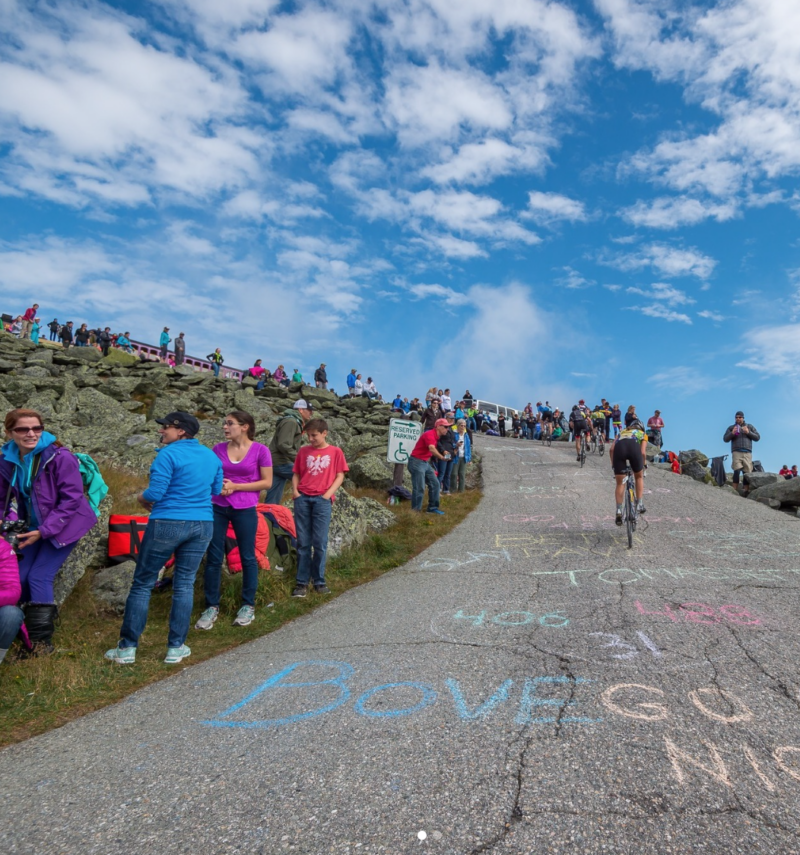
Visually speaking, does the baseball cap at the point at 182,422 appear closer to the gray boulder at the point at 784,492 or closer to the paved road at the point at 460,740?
the paved road at the point at 460,740

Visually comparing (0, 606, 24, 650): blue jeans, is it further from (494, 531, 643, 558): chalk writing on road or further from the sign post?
the sign post

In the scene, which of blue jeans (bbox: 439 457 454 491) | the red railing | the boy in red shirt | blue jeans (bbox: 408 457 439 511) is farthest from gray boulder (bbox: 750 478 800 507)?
the red railing

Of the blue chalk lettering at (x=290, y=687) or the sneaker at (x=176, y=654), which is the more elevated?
the blue chalk lettering at (x=290, y=687)

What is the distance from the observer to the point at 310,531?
6.73 meters

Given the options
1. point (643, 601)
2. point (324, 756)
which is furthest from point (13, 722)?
point (643, 601)

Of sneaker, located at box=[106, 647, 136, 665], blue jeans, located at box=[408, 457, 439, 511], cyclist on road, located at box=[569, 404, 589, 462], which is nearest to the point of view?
sneaker, located at box=[106, 647, 136, 665]

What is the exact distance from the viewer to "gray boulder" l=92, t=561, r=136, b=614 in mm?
5844

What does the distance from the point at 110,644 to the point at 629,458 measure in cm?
708

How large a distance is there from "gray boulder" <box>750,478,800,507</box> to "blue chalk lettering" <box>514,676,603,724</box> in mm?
13663

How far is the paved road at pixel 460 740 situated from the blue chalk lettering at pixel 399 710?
0.05 ft

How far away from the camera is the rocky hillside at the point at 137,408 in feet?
29.7

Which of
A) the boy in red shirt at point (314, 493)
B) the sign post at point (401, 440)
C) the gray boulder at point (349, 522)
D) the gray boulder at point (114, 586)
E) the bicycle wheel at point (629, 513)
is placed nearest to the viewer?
the gray boulder at point (114, 586)

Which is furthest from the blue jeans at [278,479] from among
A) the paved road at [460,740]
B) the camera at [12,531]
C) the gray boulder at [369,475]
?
the gray boulder at [369,475]

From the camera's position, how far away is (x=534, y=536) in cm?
955
